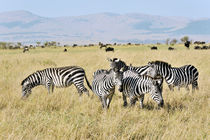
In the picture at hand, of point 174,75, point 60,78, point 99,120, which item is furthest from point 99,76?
point 174,75

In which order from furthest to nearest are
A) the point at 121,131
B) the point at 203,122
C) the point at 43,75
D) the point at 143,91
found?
the point at 43,75 < the point at 143,91 < the point at 203,122 < the point at 121,131

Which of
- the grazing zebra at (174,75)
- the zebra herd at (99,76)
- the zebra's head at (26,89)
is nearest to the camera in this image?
the zebra herd at (99,76)

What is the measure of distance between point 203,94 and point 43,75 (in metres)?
6.17

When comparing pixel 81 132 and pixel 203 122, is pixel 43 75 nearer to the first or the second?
pixel 81 132

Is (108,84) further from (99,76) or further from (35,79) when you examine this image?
(35,79)

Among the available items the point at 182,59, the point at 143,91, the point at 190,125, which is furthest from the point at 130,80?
the point at 182,59

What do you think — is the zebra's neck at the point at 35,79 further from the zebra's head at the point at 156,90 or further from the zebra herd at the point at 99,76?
the zebra's head at the point at 156,90

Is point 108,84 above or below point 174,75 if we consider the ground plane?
above

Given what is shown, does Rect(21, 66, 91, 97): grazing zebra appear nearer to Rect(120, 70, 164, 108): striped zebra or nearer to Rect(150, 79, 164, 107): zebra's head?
Rect(120, 70, 164, 108): striped zebra

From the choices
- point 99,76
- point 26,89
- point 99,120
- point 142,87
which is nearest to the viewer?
point 99,120

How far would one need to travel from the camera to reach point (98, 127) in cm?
582

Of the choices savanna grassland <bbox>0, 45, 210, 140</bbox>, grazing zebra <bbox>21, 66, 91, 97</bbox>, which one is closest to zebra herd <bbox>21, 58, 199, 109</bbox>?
grazing zebra <bbox>21, 66, 91, 97</bbox>

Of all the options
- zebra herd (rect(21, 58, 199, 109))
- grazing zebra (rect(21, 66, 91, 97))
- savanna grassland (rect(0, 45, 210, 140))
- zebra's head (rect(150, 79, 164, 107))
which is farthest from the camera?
grazing zebra (rect(21, 66, 91, 97))

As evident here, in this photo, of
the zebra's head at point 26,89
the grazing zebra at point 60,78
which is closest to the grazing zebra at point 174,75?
the grazing zebra at point 60,78
